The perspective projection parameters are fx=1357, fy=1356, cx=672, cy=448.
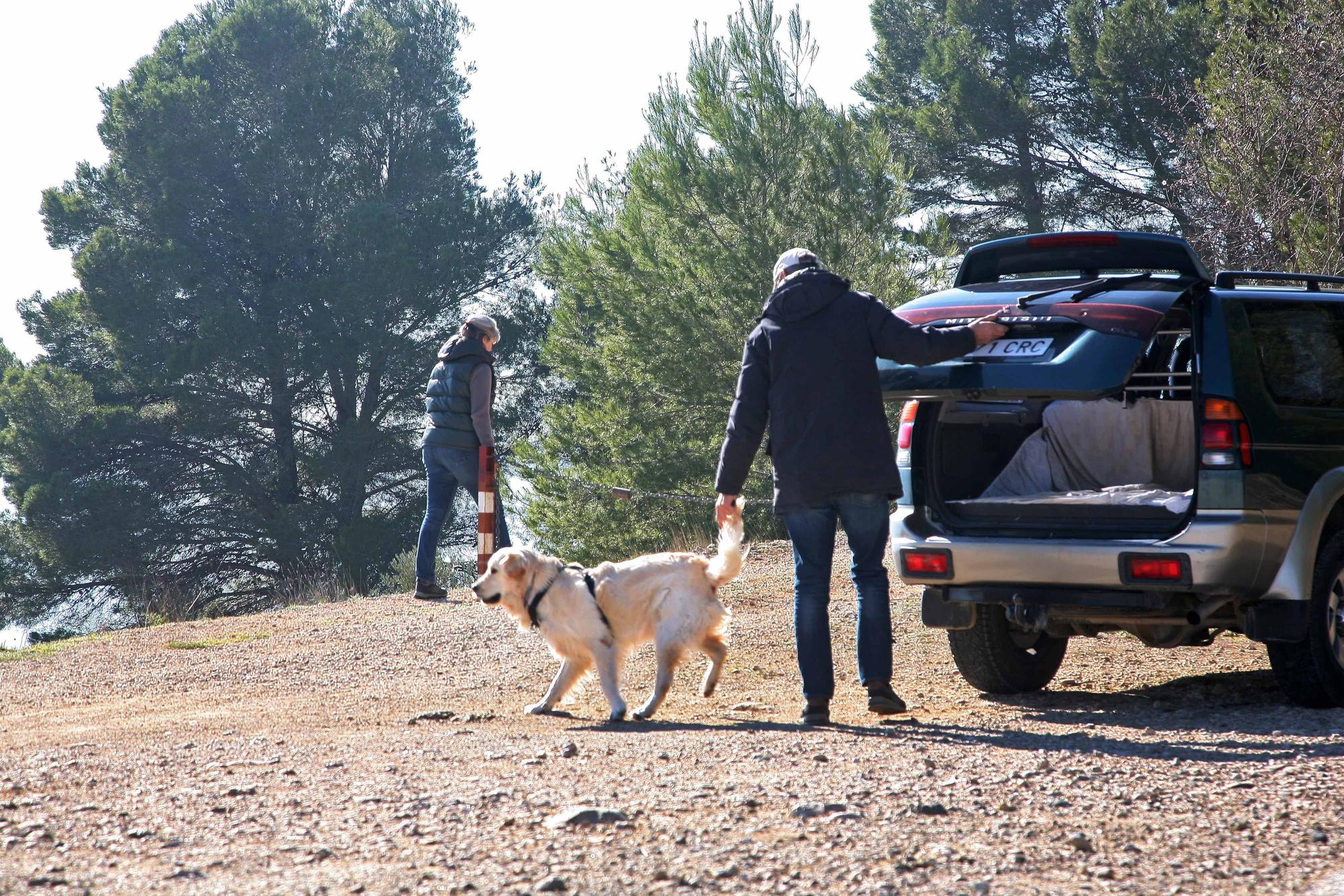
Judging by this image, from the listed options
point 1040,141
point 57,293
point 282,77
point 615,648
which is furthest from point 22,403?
point 615,648

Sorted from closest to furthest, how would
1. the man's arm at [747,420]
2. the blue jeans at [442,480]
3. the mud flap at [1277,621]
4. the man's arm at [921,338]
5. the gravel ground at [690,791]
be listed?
the gravel ground at [690,791], the mud flap at [1277,621], the man's arm at [921,338], the man's arm at [747,420], the blue jeans at [442,480]

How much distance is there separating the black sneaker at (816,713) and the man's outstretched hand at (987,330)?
1684 millimetres

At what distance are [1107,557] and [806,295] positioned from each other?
1.68 metres

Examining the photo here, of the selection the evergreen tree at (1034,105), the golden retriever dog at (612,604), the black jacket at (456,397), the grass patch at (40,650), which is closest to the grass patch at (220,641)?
the grass patch at (40,650)

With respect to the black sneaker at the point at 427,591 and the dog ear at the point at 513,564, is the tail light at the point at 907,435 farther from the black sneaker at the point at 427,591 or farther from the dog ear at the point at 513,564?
the black sneaker at the point at 427,591

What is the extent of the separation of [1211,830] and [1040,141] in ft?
94.0

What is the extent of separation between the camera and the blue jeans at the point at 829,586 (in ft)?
19.3

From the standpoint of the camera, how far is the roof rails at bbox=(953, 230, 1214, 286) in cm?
618

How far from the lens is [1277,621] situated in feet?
18.6

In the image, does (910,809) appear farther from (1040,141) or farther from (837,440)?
(1040,141)

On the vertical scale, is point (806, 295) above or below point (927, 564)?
above

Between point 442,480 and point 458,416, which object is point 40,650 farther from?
point 458,416

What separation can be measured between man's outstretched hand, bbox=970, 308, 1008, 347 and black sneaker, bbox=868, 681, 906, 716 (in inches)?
60.9

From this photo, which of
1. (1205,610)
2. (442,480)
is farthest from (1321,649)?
(442,480)
